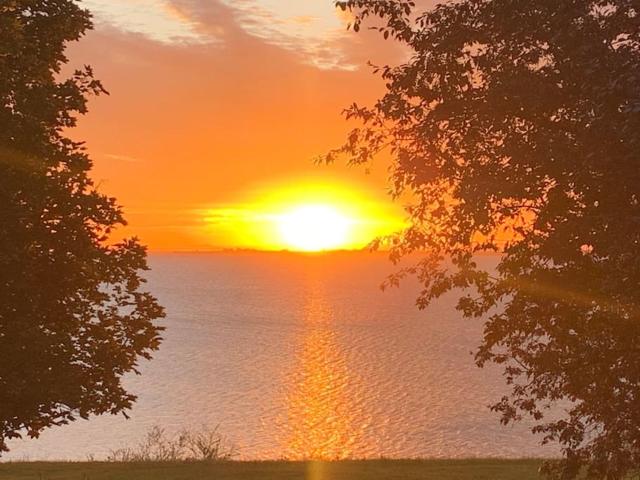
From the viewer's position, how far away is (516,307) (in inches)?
544

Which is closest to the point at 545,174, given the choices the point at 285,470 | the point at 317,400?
the point at 285,470

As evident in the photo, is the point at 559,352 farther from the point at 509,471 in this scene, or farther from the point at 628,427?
the point at 509,471

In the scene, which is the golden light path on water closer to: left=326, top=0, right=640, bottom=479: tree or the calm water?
the calm water

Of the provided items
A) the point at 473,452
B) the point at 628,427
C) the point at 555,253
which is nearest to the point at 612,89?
the point at 555,253

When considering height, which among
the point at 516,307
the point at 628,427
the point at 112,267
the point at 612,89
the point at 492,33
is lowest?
the point at 628,427

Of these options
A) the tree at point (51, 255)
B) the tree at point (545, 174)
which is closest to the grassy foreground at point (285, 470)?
the tree at point (51, 255)

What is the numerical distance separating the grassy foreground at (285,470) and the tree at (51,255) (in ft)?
39.1

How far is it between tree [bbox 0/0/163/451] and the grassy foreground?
11.9 metres

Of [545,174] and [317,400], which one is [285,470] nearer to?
[545,174]

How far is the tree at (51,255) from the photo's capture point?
1702 cm

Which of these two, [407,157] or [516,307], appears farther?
[407,157]

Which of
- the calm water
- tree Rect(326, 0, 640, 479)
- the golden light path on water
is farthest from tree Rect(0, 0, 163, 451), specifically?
the calm water

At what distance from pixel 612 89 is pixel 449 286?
5901 millimetres

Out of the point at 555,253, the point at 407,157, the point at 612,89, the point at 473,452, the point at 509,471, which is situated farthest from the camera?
the point at 473,452
